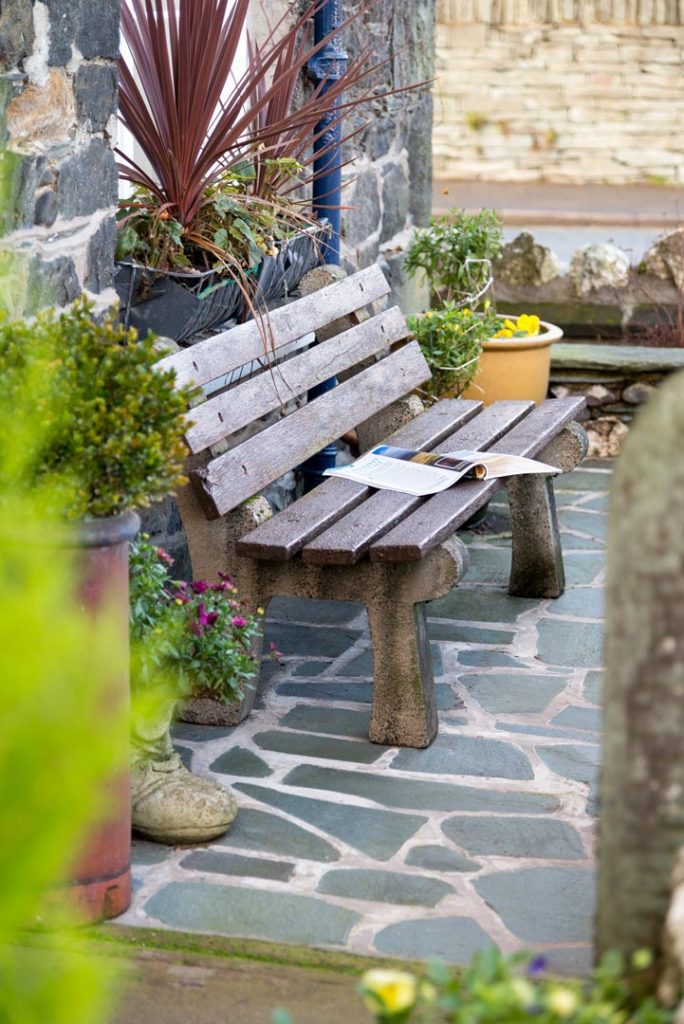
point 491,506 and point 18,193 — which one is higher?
point 18,193

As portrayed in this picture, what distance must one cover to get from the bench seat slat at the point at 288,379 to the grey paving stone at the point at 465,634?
860mm

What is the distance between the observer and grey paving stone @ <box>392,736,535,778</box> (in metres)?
3.44

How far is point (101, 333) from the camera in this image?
265 centimetres

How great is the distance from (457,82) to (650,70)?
2.37 m

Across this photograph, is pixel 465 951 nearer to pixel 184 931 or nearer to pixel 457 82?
pixel 184 931

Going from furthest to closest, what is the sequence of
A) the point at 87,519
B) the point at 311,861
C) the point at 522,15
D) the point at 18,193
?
the point at 522,15
the point at 18,193
the point at 311,861
the point at 87,519

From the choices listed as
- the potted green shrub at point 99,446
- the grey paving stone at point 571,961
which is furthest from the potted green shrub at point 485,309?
the grey paving stone at point 571,961

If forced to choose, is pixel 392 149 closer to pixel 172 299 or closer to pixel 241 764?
pixel 172 299

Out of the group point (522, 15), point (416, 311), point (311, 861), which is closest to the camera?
point (311, 861)

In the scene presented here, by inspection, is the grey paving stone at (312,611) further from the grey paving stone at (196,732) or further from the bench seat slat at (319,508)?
the grey paving stone at (196,732)

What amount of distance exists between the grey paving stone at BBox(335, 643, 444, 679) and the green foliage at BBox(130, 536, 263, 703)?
645mm

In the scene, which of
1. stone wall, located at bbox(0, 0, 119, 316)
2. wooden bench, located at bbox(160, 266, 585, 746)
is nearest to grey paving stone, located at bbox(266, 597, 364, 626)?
wooden bench, located at bbox(160, 266, 585, 746)

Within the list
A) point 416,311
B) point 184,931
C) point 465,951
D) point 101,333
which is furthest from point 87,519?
point 416,311

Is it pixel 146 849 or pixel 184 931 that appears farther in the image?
pixel 146 849
